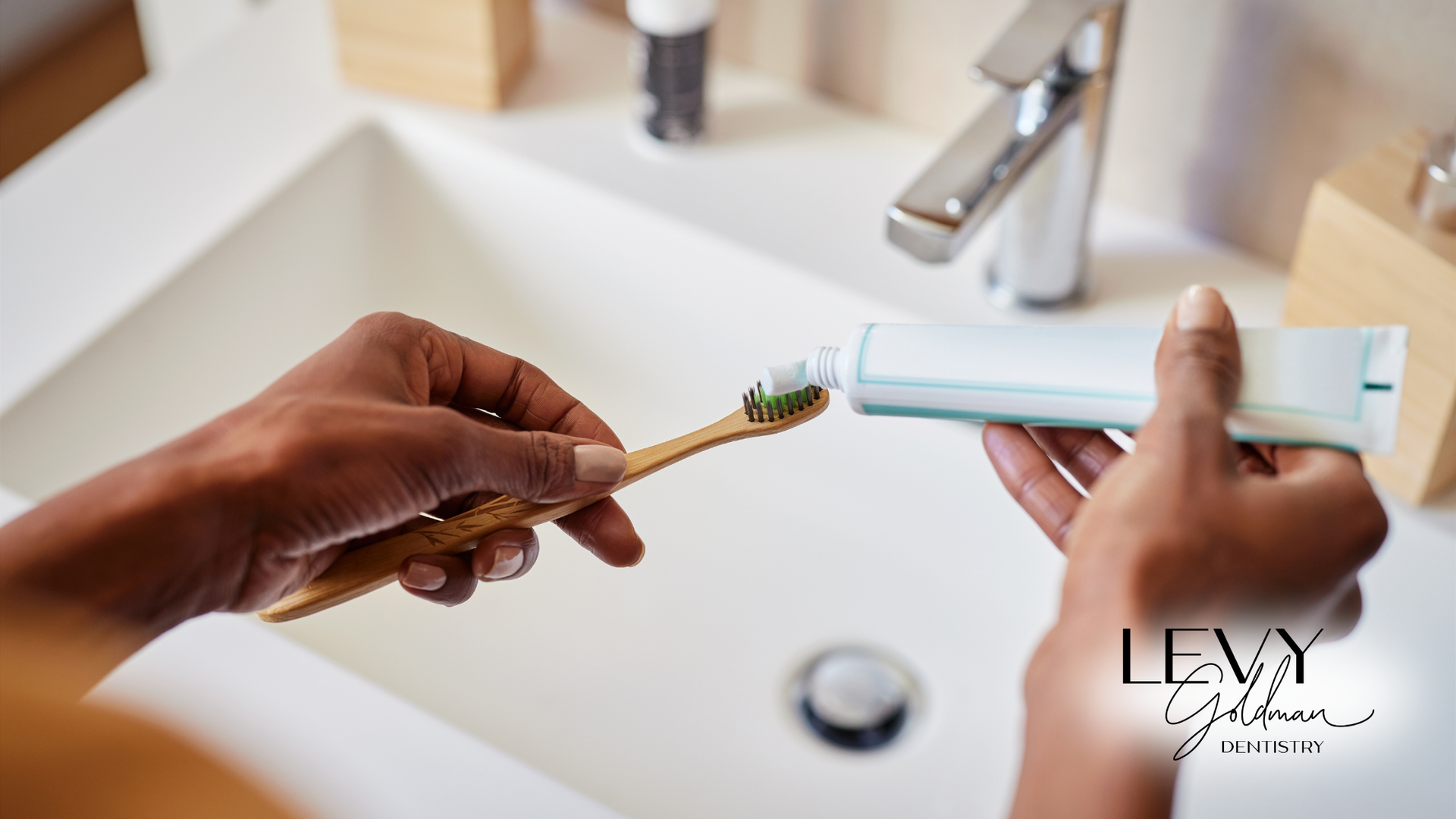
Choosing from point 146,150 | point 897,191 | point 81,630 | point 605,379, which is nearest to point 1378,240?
point 897,191

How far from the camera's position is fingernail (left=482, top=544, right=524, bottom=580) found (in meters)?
0.48

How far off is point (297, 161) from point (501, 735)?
375mm

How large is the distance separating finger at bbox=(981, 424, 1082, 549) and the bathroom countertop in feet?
0.54

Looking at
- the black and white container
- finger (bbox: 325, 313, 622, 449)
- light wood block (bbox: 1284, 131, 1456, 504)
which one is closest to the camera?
finger (bbox: 325, 313, 622, 449)

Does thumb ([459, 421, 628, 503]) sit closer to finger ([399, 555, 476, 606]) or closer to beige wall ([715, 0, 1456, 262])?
finger ([399, 555, 476, 606])

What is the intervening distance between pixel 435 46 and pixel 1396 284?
0.56m

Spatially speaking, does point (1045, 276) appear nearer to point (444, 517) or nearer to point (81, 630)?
point (444, 517)

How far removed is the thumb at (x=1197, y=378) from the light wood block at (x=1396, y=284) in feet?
0.69

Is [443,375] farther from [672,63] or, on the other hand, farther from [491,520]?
[672,63]

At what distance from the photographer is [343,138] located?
789mm

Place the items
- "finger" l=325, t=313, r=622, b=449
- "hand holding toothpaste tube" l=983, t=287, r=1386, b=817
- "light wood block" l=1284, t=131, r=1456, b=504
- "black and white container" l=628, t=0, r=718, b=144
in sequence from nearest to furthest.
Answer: "hand holding toothpaste tube" l=983, t=287, r=1386, b=817 → "finger" l=325, t=313, r=622, b=449 → "light wood block" l=1284, t=131, r=1456, b=504 → "black and white container" l=628, t=0, r=718, b=144

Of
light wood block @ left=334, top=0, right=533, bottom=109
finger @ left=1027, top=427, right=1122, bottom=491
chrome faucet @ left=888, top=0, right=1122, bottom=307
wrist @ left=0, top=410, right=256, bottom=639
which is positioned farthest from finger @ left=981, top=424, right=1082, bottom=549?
light wood block @ left=334, top=0, right=533, bottom=109

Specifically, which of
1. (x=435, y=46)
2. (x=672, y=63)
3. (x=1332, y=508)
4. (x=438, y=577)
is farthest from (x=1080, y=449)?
(x=435, y=46)

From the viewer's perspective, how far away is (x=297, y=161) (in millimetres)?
771
